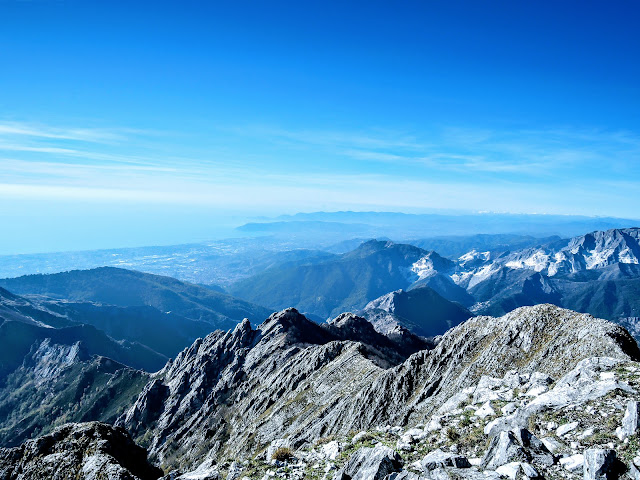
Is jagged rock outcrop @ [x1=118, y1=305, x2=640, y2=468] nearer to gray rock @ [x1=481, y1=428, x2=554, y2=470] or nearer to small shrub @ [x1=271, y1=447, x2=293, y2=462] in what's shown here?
gray rock @ [x1=481, y1=428, x2=554, y2=470]

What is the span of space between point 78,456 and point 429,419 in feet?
106

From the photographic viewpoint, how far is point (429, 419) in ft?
109

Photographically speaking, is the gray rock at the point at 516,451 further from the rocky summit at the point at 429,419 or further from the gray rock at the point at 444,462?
the gray rock at the point at 444,462

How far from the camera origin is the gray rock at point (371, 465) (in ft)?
67.1

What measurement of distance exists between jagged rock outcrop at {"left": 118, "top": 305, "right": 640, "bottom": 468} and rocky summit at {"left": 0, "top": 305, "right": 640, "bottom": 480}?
0.31 m

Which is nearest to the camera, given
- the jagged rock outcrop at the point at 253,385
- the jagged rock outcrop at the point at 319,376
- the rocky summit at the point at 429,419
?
the rocky summit at the point at 429,419

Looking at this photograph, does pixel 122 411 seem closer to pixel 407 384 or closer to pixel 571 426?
pixel 407 384

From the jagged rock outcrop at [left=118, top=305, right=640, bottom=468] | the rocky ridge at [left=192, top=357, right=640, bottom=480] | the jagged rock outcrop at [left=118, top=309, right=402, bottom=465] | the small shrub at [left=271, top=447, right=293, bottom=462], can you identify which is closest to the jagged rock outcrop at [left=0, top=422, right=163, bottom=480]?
the rocky ridge at [left=192, top=357, right=640, bottom=480]

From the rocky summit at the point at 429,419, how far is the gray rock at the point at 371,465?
0.08 meters

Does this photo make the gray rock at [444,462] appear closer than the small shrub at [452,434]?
Yes

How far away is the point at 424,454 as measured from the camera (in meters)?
23.0

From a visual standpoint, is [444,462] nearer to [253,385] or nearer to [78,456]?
[78,456]

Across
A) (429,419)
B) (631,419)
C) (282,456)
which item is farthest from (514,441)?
(282,456)

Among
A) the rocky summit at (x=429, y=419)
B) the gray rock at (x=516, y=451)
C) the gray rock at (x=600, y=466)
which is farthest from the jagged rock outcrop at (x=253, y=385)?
the gray rock at (x=600, y=466)
